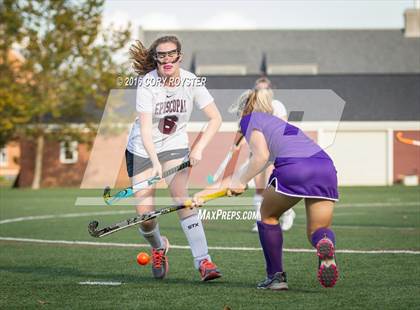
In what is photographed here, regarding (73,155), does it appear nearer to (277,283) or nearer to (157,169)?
(157,169)

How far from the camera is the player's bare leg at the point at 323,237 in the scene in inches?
291

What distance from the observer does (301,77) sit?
5478 cm

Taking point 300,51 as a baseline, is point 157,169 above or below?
below

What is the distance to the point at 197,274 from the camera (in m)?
9.40

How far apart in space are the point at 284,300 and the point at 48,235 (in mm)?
7669

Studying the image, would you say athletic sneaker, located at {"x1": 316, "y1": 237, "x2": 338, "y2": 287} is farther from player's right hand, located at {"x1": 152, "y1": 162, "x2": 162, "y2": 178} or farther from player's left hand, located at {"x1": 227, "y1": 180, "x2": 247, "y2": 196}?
player's right hand, located at {"x1": 152, "y1": 162, "x2": 162, "y2": 178}

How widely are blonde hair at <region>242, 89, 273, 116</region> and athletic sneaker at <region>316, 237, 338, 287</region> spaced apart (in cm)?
132

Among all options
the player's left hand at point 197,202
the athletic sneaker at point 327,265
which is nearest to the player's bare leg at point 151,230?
the player's left hand at point 197,202

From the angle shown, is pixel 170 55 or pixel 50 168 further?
pixel 50 168

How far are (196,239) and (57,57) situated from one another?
3383 cm

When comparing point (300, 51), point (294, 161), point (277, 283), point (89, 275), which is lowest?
point (89, 275)

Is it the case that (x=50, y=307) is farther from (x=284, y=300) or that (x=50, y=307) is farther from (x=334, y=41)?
(x=334, y=41)

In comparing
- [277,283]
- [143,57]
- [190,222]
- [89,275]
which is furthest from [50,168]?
[277,283]

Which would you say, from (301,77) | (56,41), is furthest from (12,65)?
(301,77)
